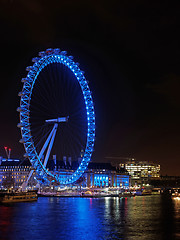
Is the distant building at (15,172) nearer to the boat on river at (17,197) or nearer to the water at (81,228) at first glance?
the boat on river at (17,197)

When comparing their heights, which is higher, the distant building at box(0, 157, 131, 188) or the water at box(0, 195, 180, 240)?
the distant building at box(0, 157, 131, 188)

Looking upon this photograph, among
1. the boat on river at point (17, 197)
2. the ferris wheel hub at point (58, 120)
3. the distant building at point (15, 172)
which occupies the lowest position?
the boat on river at point (17, 197)

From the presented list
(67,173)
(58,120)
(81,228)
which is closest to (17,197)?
(58,120)

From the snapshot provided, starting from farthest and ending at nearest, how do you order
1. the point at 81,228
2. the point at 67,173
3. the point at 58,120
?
the point at 67,173, the point at 58,120, the point at 81,228

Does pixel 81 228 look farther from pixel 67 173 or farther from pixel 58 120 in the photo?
pixel 67 173

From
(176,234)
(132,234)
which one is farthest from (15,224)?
(176,234)

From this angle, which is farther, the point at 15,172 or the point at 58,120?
the point at 15,172

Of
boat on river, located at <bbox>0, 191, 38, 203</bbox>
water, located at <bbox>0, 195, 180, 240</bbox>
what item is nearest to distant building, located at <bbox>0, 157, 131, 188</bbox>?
boat on river, located at <bbox>0, 191, 38, 203</bbox>

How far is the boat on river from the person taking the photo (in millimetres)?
48875

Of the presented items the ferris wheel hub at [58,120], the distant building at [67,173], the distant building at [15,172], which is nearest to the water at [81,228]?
the ferris wheel hub at [58,120]

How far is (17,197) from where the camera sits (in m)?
50.9

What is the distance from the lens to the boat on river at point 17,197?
48875 millimetres

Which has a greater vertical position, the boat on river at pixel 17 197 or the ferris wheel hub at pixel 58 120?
the ferris wheel hub at pixel 58 120

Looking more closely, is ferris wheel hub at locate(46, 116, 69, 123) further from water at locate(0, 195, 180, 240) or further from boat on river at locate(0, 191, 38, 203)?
water at locate(0, 195, 180, 240)
